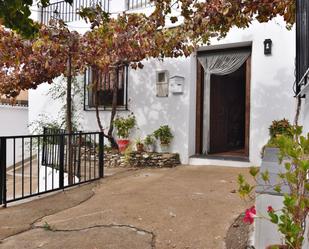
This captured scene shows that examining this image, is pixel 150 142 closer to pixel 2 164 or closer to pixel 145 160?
pixel 145 160

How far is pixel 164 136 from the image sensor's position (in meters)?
7.59

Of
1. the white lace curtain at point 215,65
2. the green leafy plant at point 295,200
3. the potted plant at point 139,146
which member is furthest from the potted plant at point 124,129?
the green leafy plant at point 295,200

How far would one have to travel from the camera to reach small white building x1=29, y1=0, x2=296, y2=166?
663 centimetres

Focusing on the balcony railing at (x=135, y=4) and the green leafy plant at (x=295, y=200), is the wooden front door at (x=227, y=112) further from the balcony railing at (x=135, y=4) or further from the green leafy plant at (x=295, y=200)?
the green leafy plant at (x=295, y=200)

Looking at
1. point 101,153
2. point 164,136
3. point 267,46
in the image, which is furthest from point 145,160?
point 267,46

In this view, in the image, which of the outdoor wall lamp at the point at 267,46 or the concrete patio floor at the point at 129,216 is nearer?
the concrete patio floor at the point at 129,216

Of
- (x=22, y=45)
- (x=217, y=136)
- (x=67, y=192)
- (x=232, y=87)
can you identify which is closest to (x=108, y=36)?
(x=22, y=45)

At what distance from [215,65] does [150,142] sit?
2.30 metres

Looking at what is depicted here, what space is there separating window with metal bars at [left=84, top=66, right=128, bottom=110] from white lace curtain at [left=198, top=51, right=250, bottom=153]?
2.02m

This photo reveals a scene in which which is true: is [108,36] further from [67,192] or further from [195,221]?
[195,221]

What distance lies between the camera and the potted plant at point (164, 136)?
7590mm

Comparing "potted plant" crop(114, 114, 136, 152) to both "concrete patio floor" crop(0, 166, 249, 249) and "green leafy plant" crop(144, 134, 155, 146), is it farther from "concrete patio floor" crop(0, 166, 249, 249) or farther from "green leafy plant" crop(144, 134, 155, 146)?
"concrete patio floor" crop(0, 166, 249, 249)

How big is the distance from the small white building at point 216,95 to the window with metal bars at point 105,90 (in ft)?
0.09

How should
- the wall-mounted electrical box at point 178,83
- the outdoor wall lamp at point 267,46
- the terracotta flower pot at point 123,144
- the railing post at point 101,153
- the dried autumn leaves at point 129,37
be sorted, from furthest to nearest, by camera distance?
the terracotta flower pot at point 123,144
the wall-mounted electrical box at point 178,83
the outdoor wall lamp at point 267,46
the railing post at point 101,153
the dried autumn leaves at point 129,37
